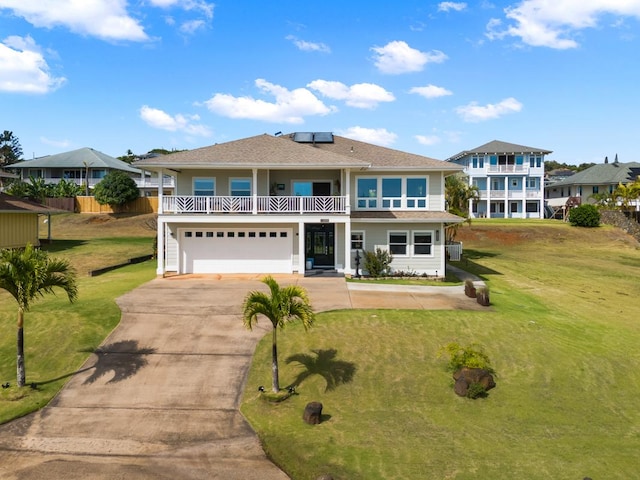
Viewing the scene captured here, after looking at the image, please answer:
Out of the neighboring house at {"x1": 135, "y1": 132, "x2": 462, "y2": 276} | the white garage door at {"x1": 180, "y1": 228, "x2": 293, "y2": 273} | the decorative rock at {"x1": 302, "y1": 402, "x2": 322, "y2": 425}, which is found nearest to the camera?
the decorative rock at {"x1": 302, "y1": 402, "x2": 322, "y2": 425}

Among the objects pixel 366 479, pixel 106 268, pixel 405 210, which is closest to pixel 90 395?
pixel 366 479

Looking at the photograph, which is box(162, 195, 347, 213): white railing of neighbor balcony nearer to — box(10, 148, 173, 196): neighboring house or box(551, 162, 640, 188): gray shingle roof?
box(10, 148, 173, 196): neighboring house

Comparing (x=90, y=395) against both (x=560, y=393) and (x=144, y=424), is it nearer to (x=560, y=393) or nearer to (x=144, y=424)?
(x=144, y=424)

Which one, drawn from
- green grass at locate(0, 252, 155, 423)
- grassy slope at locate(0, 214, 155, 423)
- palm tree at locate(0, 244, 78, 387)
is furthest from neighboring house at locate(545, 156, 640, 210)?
palm tree at locate(0, 244, 78, 387)

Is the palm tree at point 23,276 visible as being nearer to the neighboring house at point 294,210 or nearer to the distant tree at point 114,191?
the neighboring house at point 294,210

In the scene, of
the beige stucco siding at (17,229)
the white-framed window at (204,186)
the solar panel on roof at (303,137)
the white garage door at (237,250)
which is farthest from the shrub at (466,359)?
the beige stucco siding at (17,229)

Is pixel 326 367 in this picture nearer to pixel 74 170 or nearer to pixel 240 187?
pixel 240 187
